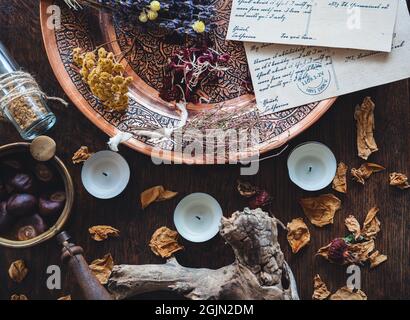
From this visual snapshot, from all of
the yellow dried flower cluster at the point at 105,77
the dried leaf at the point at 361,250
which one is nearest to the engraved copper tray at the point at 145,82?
the yellow dried flower cluster at the point at 105,77

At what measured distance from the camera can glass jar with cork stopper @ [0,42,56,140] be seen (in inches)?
41.4

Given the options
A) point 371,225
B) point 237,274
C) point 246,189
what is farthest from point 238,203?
point 371,225

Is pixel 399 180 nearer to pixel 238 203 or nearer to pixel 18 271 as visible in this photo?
pixel 238 203

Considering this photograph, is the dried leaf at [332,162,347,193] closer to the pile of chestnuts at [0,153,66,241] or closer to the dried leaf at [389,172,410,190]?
the dried leaf at [389,172,410,190]

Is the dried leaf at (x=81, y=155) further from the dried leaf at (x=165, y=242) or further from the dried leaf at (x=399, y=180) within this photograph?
the dried leaf at (x=399, y=180)

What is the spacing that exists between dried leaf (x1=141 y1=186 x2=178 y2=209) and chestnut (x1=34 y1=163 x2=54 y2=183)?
163 mm

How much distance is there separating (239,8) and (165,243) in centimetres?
43

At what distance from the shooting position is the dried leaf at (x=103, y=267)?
1.09m

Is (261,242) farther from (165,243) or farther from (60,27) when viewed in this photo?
(60,27)

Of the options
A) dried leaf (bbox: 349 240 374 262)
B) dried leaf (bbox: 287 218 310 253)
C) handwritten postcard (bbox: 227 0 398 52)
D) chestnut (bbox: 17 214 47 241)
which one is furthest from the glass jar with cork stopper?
dried leaf (bbox: 349 240 374 262)

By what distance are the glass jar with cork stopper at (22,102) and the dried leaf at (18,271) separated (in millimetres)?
219

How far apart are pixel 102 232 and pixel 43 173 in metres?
0.14

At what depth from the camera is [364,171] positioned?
3.59ft
